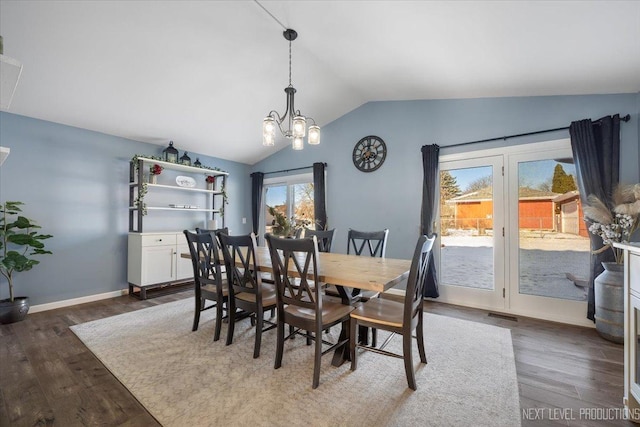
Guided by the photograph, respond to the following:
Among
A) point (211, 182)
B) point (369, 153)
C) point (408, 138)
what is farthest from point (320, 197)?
point (211, 182)

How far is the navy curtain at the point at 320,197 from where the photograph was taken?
482 centimetres

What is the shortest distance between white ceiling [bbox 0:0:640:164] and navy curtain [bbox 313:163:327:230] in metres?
1.25

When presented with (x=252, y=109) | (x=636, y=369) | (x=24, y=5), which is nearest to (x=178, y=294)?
(x=252, y=109)

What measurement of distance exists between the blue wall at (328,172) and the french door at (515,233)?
290 mm

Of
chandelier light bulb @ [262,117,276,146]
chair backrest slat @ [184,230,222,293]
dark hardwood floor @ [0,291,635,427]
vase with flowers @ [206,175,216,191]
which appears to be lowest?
dark hardwood floor @ [0,291,635,427]

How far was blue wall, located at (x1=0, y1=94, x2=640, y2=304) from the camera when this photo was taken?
3.24 m

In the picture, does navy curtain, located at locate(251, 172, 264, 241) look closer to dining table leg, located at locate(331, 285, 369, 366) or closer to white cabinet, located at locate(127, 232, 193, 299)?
white cabinet, located at locate(127, 232, 193, 299)

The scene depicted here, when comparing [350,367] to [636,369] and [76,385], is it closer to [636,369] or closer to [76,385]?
[636,369]

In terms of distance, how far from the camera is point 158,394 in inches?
71.5

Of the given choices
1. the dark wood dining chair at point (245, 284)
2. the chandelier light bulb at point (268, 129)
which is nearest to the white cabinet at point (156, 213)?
the dark wood dining chair at point (245, 284)

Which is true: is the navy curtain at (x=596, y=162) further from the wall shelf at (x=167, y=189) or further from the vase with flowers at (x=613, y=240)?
the wall shelf at (x=167, y=189)

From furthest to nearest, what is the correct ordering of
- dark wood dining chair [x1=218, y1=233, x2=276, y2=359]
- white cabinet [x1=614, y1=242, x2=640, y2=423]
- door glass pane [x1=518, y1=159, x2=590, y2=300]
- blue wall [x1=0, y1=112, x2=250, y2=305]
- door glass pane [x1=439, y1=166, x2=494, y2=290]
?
door glass pane [x1=439, y1=166, x2=494, y2=290] < blue wall [x1=0, y1=112, x2=250, y2=305] < door glass pane [x1=518, y1=159, x2=590, y2=300] < dark wood dining chair [x1=218, y1=233, x2=276, y2=359] < white cabinet [x1=614, y1=242, x2=640, y2=423]

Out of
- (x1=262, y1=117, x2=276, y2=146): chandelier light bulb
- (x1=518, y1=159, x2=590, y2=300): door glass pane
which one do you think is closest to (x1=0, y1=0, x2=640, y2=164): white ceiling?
(x1=518, y1=159, x2=590, y2=300): door glass pane

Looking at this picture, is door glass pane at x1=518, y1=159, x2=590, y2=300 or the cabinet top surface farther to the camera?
the cabinet top surface
